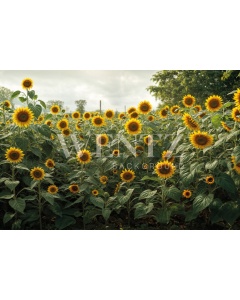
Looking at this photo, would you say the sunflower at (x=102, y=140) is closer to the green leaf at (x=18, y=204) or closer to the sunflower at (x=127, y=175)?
the sunflower at (x=127, y=175)

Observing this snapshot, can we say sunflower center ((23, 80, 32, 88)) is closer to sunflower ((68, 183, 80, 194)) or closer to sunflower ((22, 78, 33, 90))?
sunflower ((22, 78, 33, 90))

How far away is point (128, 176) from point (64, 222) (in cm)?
76

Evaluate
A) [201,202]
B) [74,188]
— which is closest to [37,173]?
[74,188]

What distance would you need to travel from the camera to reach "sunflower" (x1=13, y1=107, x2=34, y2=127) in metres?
3.26

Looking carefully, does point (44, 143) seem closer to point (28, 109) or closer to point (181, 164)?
point (28, 109)

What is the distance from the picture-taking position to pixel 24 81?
3.83 meters

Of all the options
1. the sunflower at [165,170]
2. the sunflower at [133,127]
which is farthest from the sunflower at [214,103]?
the sunflower at [165,170]

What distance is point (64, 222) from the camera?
3.14 meters

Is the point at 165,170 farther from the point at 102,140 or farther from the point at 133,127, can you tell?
the point at 102,140

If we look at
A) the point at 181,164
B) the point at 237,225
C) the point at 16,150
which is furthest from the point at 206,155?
the point at 16,150

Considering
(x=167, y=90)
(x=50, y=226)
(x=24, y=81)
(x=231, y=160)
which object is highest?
(x=167, y=90)

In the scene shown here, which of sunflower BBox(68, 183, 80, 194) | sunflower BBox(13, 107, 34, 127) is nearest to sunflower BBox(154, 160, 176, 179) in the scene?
sunflower BBox(68, 183, 80, 194)

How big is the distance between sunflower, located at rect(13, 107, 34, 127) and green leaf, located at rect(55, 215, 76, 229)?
99cm

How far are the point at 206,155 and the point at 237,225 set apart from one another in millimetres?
733
